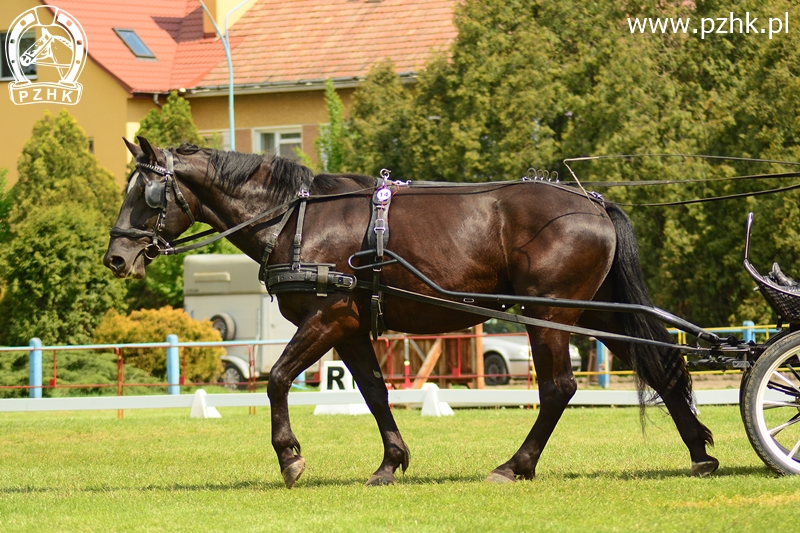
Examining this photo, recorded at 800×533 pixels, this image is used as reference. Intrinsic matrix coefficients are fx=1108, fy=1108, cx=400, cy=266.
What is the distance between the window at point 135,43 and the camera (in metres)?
33.1

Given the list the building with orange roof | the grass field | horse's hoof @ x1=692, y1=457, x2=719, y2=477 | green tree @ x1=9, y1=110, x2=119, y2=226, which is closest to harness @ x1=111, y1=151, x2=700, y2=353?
horse's hoof @ x1=692, y1=457, x2=719, y2=477

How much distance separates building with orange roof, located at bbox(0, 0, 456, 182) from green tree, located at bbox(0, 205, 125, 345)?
26.0 ft

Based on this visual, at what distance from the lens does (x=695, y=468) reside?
24.6 feet

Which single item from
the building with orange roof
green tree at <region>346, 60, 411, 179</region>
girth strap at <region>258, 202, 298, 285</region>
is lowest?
girth strap at <region>258, 202, 298, 285</region>

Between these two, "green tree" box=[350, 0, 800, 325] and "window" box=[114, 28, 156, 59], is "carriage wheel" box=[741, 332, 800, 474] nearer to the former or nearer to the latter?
"green tree" box=[350, 0, 800, 325]

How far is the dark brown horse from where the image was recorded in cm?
748

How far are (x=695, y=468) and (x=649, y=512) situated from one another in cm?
156

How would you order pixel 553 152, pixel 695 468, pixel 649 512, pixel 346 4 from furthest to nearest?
pixel 346 4 < pixel 553 152 < pixel 695 468 < pixel 649 512

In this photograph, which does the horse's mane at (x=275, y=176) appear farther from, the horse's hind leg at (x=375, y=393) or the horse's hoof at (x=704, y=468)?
the horse's hoof at (x=704, y=468)

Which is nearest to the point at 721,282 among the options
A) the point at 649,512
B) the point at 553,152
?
the point at 553,152

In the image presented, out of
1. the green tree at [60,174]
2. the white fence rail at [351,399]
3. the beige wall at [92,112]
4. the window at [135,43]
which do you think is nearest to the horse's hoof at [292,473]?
the white fence rail at [351,399]

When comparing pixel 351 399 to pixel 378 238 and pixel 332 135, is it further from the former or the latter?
pixel 332 135

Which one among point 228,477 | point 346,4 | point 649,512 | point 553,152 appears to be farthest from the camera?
point 346,4

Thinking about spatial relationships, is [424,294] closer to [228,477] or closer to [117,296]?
[228,477]
